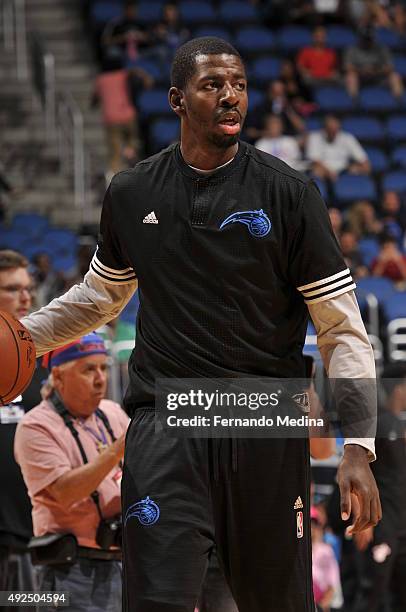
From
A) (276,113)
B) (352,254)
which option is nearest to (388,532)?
(352,254)

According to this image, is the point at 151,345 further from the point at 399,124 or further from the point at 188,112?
the point at 399,124

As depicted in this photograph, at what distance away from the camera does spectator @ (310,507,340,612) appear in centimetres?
735

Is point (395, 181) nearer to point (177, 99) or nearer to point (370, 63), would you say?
point (370, 63)

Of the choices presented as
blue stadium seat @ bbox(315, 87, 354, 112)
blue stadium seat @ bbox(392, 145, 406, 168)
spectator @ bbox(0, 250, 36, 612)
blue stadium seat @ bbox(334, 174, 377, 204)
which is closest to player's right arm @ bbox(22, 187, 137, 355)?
spectator @ bbox(0, 250, 36, 612)

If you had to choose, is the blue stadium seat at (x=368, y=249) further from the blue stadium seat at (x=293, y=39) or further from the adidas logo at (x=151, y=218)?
the adidas logo at (x=151, y=218)

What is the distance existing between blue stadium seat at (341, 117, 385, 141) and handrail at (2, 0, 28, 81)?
4272 mm

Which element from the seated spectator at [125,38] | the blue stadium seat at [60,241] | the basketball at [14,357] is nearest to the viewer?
the basketball at [14,357]

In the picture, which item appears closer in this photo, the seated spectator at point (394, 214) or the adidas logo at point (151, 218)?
the adidas logo at point (151, 218)

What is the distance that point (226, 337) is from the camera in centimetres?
309

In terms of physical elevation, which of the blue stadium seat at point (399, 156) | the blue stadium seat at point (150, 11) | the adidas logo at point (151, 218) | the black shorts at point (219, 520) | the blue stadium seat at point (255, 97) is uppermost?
the blue stadium seat at point (150, 11)

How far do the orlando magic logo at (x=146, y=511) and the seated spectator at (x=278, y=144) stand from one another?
10.1 m

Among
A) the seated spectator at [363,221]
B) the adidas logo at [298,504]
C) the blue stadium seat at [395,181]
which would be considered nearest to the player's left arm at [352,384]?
the adidas logo at [298,504]

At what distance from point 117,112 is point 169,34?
1.64m

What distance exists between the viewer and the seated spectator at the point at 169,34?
1453cm
